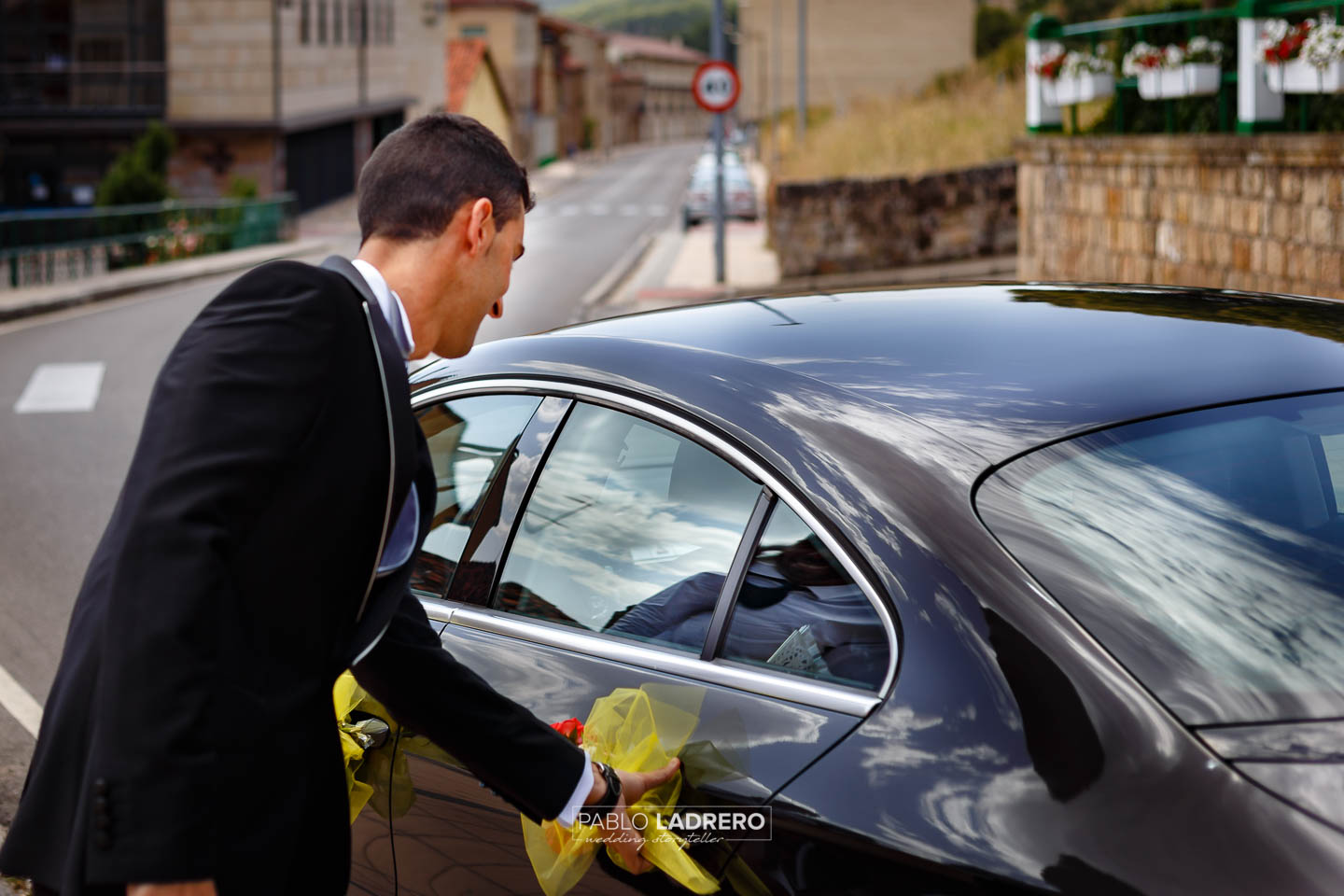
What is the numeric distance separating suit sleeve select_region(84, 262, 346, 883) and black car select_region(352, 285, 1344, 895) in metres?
0.75

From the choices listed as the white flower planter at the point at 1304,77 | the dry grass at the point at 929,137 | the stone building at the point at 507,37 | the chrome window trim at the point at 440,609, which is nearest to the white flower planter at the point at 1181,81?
the white flower planter at the point at 1304,77

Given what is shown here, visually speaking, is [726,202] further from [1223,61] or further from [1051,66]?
[1223,61]

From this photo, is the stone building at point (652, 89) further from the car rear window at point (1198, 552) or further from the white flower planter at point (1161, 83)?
the car rear window at point (1198, 552)

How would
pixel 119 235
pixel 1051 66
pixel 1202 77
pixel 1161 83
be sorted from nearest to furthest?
1. pixel 1202 77
2. pixel 1161 83
3. pixel 1051 66
4. pixel 119 235

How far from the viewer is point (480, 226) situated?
191cm

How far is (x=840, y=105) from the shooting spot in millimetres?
42938

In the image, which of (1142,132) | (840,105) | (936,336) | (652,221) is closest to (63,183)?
(652,221)

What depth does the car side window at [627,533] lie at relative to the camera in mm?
2385

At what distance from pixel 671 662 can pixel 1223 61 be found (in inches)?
446

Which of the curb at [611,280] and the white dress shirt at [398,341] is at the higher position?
the curb at [611,280]

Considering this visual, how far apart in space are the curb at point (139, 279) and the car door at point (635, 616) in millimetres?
14833

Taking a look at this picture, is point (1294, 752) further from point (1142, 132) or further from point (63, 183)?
point (63, 183)

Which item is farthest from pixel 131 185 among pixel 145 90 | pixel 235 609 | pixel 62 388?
pixel 235 609

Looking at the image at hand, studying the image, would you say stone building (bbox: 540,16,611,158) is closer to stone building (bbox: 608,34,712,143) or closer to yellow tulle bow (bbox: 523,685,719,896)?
stone building (bbox: 608,34,712,143)
